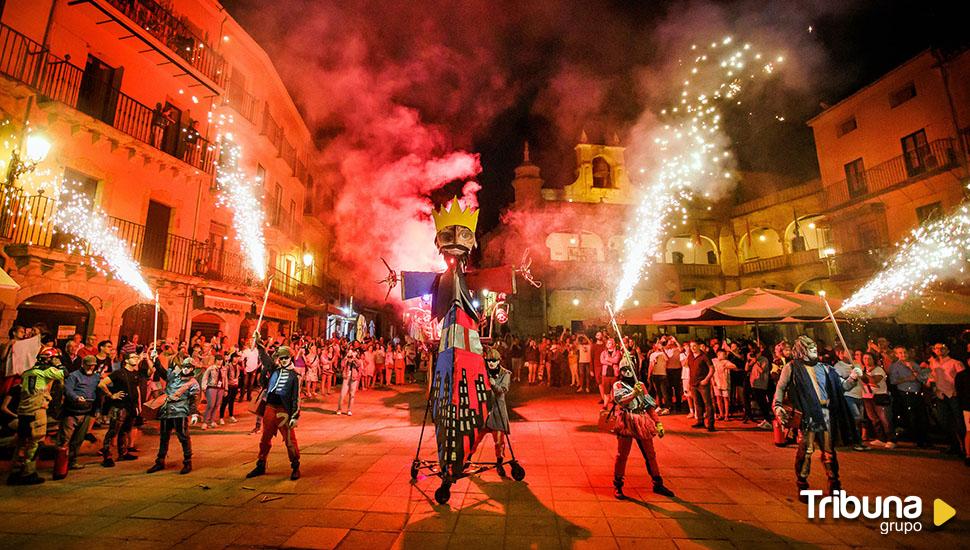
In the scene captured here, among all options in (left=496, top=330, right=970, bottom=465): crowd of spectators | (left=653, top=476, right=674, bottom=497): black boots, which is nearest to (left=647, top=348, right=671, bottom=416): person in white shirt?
(left=496, top=330, right=970, bottom=465): crowd of spectators

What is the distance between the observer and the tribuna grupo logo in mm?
3934

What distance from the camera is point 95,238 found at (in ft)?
38.1

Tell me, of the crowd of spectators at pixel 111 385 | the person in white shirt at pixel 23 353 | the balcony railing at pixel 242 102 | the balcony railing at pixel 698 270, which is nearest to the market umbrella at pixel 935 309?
the crowd of spectators at pixel 111 385

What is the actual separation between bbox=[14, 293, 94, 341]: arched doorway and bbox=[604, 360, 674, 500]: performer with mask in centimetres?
1391

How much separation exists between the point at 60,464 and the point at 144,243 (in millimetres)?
9787

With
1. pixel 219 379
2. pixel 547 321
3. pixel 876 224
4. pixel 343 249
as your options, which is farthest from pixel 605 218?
pixel 219 379

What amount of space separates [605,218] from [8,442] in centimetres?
2583

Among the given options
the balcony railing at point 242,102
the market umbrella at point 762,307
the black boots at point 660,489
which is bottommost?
the black boots at point 660,489

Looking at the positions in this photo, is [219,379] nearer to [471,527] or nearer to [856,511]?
[471,527]

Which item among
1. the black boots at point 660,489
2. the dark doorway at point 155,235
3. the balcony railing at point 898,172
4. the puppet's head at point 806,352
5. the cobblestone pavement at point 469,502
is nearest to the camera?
the cobblestone pavement at point 469,502

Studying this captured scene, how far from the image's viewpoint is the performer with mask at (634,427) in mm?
4703

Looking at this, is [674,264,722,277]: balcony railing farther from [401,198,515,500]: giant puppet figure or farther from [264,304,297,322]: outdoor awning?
[401,198,515,500]: giant puppet figure

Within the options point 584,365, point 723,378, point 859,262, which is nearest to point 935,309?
point 723,378

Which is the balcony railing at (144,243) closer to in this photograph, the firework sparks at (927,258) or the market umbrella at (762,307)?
the market umbrella at (762,307)
